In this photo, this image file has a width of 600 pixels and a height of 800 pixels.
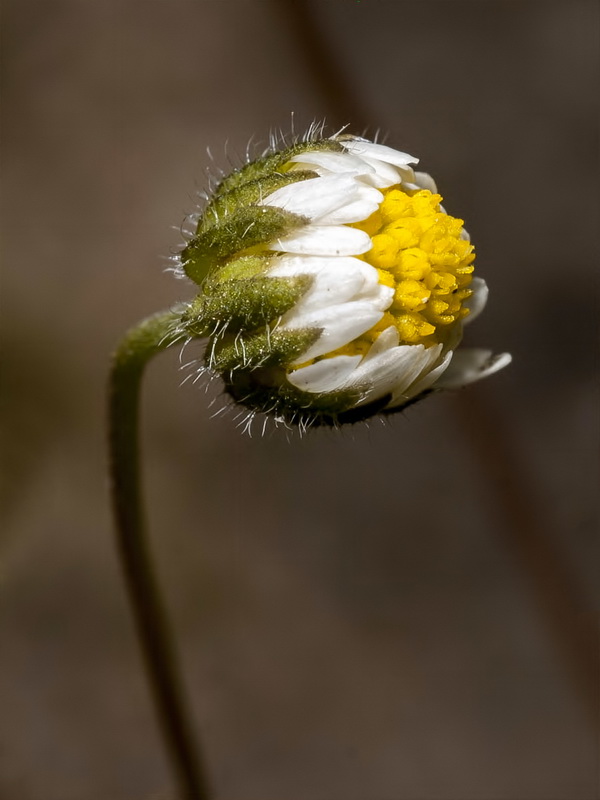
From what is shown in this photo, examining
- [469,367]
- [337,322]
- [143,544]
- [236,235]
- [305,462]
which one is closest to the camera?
[337,322]

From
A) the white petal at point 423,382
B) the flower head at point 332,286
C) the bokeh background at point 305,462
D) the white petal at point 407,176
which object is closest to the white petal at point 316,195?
the flower head at point 332,286

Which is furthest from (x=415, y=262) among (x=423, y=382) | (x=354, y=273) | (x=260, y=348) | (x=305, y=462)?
(x=305, y=462)

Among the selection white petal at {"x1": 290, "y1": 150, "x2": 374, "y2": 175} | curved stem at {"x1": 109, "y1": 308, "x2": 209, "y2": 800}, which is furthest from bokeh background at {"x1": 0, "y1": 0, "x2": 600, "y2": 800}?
white petal at {"x1": 290, "y1": 150, "x2": 374, "y2": 175}

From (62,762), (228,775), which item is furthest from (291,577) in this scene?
(62,762)

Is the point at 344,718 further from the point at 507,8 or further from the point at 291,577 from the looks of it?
the point at 507,8

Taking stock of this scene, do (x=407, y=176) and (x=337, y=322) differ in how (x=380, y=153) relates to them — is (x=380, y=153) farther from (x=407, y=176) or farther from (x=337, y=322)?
(x=337, y=322)

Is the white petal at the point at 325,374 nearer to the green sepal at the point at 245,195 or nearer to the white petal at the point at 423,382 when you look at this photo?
the white petal at the point at 423,382
